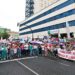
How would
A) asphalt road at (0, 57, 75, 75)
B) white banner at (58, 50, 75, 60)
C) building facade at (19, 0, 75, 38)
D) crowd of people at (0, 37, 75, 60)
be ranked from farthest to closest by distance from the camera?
building facade at (19, 0, 75, 38)
crowd of people at (0, 37, 75, 60)
white banner at (58, 50, 75, 60)
asphalt road at (0, 57, 75, 75)

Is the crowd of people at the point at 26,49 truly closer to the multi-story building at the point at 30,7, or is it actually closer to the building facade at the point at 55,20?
the building facade at the point at 55,20

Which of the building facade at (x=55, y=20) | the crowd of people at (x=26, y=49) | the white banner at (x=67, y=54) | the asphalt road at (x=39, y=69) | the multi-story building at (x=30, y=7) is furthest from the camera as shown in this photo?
the multi-story building at (x=30, y=7)

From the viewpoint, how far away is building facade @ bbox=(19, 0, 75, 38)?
2795 inches

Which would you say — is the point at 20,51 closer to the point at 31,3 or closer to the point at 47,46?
the point at 47,46

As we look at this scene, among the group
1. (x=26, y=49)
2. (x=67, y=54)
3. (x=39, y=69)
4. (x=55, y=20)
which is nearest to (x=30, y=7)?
(x=55, y=20)

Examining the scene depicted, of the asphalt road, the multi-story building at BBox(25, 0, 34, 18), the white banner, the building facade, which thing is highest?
the multi-story building at BBox(25, 0, 34, 18)

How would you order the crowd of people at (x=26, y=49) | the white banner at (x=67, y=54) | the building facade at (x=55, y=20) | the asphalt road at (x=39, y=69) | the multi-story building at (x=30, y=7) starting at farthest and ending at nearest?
the multi-story building at (x=30, y=7) → the building facade at (x=55, y=20) → the crowd of people at (x=26, y=49) → the white banner at (x=67, y=54) → the asphalt road at (x=39, y=69)

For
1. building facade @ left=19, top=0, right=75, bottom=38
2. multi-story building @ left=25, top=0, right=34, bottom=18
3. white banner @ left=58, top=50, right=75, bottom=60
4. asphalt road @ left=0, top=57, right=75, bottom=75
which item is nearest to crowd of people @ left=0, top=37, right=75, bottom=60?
white banner @ left=58, top=50, right=75, bottom=60

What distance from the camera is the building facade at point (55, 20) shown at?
7100 cm

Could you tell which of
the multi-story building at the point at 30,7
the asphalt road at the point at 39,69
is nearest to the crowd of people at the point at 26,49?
the asphalt road at the point at 39,69

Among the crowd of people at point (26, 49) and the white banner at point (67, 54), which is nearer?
the white banner at point (67, 54)

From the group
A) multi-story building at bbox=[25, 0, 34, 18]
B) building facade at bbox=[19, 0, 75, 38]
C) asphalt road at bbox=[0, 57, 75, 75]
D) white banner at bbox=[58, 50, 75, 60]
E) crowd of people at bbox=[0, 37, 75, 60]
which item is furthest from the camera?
multi-story building at bbox=[25, 0, 34, 18]

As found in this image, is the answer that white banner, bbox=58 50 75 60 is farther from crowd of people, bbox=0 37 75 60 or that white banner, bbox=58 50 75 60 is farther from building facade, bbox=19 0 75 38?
building facade, bbox=19 0 75 38

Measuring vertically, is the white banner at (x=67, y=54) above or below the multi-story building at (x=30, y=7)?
below
